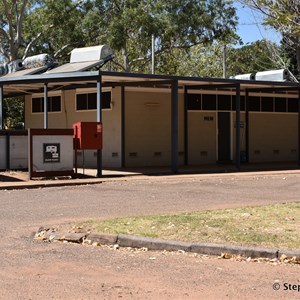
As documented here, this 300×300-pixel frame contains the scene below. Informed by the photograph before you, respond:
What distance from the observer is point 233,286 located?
258 inches

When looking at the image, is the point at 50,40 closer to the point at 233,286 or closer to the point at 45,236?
the point at 45,236

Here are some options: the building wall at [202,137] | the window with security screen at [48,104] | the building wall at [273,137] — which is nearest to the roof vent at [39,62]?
the window with security screen at [48,104]

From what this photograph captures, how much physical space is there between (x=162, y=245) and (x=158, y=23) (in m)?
31.5

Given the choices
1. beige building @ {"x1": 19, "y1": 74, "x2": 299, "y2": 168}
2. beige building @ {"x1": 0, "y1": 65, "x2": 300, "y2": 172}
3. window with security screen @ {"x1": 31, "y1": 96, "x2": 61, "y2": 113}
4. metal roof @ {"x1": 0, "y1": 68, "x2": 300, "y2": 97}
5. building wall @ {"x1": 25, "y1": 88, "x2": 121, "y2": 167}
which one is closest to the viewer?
metal roof @ {"x1": 0, "y1": 68, "x2": 300, "y2": 97}

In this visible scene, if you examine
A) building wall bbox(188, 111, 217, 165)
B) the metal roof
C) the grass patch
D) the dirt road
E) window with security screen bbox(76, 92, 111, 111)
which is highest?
the metal roof

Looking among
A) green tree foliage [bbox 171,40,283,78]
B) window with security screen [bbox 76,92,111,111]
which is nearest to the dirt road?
window with security screen [bbox 76,92,111,111]

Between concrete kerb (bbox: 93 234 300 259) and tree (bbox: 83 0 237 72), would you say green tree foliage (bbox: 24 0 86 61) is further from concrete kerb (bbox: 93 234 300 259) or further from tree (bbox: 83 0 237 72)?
concrete kerb (bbox: 93 234 300 259)

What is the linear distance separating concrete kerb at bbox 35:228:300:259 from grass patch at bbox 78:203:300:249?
29cm

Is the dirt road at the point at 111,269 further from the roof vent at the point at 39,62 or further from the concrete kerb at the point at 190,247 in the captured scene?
the roof vent at the point at 39,62

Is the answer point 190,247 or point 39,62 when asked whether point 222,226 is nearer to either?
point 190,247

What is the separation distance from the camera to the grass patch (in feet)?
28.1

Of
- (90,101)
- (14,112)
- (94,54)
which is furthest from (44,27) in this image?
(94,54)

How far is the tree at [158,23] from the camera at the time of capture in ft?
125

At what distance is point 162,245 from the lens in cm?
848
